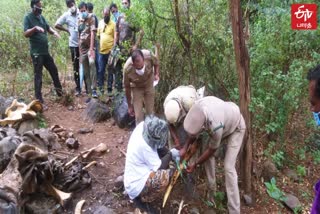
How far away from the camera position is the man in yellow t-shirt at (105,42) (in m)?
6.21

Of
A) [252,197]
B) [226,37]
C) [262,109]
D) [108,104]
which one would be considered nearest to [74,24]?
[108,104]

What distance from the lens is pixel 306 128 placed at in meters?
5.69

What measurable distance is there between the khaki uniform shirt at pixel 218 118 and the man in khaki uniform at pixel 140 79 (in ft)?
3.83

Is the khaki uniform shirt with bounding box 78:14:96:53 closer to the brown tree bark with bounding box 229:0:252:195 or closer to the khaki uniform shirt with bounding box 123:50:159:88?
the khaki uniform shirt with bounding box 123:50:159:88

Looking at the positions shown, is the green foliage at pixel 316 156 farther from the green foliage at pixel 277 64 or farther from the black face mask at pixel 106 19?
the black face mask at pixel 106 19

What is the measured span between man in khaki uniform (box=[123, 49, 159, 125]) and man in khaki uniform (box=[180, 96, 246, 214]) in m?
1.18

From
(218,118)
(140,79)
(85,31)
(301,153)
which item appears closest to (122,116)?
(140,79)

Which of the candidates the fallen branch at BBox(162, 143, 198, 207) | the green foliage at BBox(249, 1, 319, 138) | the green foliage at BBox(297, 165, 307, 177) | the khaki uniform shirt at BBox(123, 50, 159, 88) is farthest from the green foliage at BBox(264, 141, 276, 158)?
the khaki uniform shirt at BBox(123, 50, 159, 88)

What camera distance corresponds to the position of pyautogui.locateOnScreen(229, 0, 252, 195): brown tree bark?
366 cm

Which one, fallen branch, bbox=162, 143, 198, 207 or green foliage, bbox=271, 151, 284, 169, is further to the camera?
green foliage, bbox=271, 151, 284, 169

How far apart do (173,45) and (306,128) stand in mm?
2523

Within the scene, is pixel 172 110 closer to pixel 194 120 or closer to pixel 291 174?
pixel 194 120
